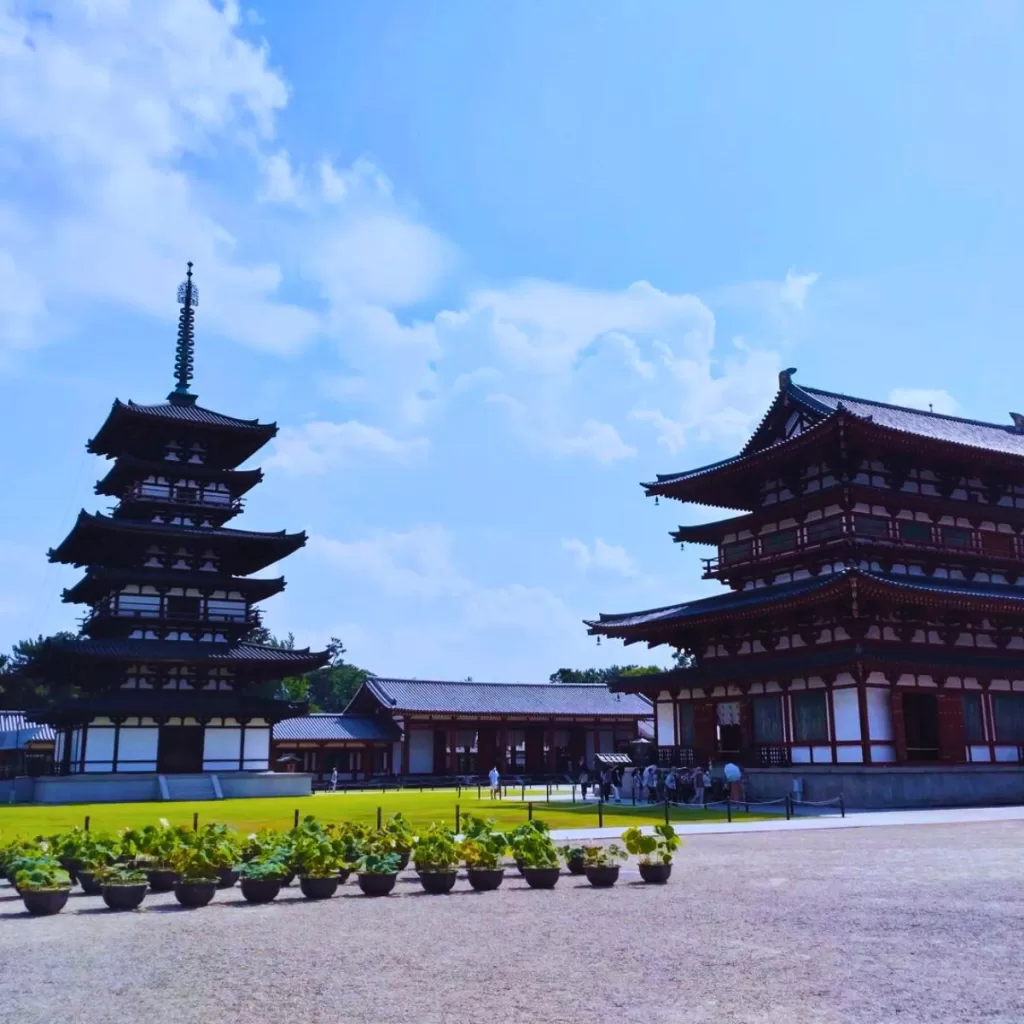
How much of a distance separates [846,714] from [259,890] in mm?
28498

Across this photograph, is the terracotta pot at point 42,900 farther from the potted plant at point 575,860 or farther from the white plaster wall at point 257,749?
the white plaster wall at point 257,749

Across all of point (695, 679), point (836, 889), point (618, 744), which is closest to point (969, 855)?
point (836, 889)

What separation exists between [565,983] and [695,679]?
115ft

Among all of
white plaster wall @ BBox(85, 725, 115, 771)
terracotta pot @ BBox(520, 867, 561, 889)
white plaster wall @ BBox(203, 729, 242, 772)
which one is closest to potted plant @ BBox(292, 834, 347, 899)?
terracotta pot @ BBox(520, 867, 561, 889)

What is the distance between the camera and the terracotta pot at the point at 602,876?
57.7ft

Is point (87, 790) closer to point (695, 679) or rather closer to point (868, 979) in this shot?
point (695, 679)

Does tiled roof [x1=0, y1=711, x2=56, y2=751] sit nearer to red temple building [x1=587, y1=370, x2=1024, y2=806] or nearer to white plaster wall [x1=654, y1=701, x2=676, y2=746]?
white plaster wall [x1=654, y1=701, x2=676, y2=746]

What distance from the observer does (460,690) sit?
246 feet

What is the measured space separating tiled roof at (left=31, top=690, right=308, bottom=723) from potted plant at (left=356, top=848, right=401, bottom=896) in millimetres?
37762

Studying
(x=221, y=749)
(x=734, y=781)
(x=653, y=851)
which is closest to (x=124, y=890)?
(x=653, y=851)

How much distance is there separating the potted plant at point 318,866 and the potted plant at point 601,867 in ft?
14.1

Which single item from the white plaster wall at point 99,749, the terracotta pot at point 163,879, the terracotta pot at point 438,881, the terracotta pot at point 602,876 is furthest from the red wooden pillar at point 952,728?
the white plaster wall at point 99,749

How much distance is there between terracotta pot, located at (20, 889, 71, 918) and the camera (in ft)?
49.6

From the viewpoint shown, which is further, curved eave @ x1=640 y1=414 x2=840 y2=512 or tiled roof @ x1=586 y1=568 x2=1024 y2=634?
curved eave @ x1=640 y1=414 x2=840 y2=512
